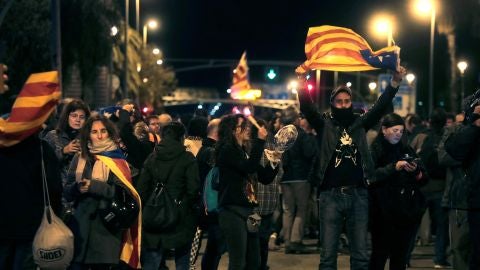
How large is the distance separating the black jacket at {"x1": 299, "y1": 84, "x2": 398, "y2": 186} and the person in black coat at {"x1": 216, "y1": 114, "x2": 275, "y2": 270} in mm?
477

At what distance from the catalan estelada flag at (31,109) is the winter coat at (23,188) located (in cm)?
15

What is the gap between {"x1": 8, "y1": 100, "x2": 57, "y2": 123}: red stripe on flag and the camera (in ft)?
24.3

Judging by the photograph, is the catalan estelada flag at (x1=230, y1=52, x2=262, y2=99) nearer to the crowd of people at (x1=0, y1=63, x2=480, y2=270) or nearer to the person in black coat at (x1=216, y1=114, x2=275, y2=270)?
the crowd of people at (x1=0, y1=63, x2=480, y2=270)

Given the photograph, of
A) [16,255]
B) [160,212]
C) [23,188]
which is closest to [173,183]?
[160,212]

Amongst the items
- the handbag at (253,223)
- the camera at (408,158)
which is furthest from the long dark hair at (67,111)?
the camera at (408,158)

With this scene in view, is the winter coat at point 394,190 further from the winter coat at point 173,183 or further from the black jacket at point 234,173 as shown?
the winter coat at point 173,183

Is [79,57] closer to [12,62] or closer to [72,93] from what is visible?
[12,62]

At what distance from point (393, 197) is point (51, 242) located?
3.41m

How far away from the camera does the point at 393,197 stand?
910 centimetres

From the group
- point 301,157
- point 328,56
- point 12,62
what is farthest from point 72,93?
point 328,56

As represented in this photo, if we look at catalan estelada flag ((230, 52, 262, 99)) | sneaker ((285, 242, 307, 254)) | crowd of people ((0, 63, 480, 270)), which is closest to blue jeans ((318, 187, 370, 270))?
crowd of people ((0, 63, 480, 270))

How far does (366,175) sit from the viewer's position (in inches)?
342

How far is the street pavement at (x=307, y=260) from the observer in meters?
12.3

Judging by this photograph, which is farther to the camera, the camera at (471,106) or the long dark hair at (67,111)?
the long dark hair at (67,111)
